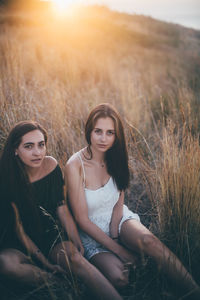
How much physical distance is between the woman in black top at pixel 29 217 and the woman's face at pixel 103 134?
0.42m

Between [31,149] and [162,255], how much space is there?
1.19m

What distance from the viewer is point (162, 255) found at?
154 centimetres

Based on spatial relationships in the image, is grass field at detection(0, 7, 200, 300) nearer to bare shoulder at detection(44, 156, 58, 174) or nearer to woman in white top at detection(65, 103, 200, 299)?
woman in white top at detection(65, 103, 200, 299)

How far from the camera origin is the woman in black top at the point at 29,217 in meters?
1.54

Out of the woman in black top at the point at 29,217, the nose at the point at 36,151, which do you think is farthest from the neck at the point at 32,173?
the nose at the point at 36,151

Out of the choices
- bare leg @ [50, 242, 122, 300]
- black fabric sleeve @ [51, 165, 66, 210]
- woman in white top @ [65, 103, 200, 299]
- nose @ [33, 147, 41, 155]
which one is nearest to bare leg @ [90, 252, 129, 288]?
woman in white top @ [65, 103, 200, 299]

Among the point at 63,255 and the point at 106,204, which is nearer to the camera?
the point at 63,255

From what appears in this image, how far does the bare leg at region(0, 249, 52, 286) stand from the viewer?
1523 millimetres

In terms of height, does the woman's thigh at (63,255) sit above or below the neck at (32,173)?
below

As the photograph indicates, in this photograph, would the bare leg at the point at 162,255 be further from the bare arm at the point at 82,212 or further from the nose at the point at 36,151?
the nose at the point at 36,151

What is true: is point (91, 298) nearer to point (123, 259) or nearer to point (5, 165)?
point (123, 259)

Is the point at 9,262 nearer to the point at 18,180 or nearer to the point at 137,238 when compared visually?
the point at 18,180

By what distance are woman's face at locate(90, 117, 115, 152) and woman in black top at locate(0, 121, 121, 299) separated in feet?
1.38

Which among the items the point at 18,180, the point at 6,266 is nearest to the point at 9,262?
the point at 6,266
